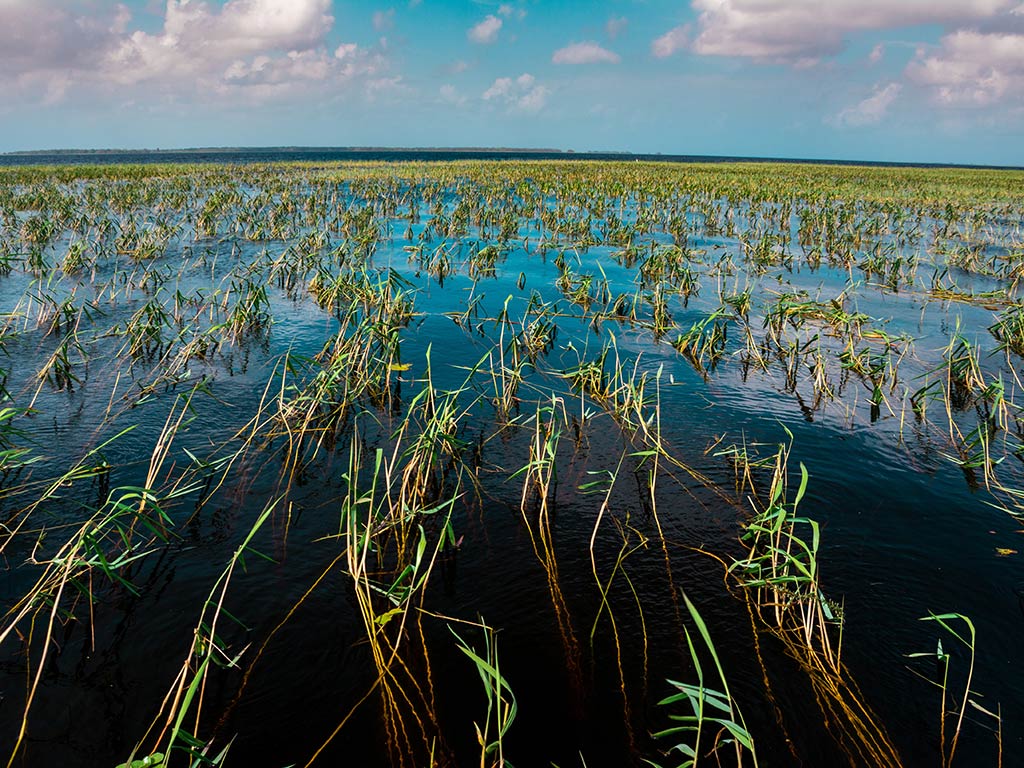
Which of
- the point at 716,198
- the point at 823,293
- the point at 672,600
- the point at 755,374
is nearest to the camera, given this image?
the point at 672,600

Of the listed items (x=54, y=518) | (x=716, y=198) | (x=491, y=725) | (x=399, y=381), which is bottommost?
(x=491, y=725)

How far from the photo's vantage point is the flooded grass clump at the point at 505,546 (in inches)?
135

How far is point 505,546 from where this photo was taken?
507 cm

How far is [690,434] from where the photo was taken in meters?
7.10

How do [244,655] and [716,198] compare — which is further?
[716,198]

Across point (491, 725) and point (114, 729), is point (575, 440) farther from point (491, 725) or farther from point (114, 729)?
point (114, 729)

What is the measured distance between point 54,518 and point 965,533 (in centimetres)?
892

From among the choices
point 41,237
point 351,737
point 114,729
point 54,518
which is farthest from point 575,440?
point 41,237

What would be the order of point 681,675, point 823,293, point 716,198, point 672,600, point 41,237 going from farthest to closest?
point 716,198 < point 41,237 < point 823,293 < point 672,600 < point 681,675

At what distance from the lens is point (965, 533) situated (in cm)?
536

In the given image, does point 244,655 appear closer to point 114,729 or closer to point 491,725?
point 114,729

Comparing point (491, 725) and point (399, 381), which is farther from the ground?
point (399, 381)

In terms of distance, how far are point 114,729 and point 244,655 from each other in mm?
786

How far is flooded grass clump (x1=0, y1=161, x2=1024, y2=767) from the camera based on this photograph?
11.2ft
